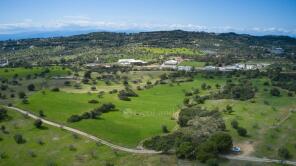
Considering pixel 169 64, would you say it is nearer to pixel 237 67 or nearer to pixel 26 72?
pixel 237 67

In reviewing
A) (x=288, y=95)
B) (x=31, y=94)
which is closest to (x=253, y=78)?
(x=288, y=95)

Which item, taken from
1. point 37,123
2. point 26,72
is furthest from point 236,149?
point 26,72

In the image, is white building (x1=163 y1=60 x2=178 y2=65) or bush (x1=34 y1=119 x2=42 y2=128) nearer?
bush (x1=34 y1=119 x2=42 y2=128)

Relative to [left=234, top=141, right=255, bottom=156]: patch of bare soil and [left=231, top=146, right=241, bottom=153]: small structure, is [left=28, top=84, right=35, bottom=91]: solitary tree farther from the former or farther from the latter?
[left=231, top=146, right=241, bottom=153]: small structure

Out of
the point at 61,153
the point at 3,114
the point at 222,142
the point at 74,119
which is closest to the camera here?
the point at 222,142

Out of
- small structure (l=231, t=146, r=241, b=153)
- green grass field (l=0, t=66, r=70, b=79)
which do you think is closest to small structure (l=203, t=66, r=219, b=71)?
green grass field (l=0, t=66, r=70, b=79)

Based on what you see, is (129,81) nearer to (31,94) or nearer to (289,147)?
(31,94)

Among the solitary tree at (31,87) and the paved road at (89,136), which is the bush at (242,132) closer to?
the paved road at (89,136)

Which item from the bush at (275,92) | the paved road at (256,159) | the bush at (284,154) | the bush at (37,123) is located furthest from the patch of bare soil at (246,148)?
the bush at (37,123)
